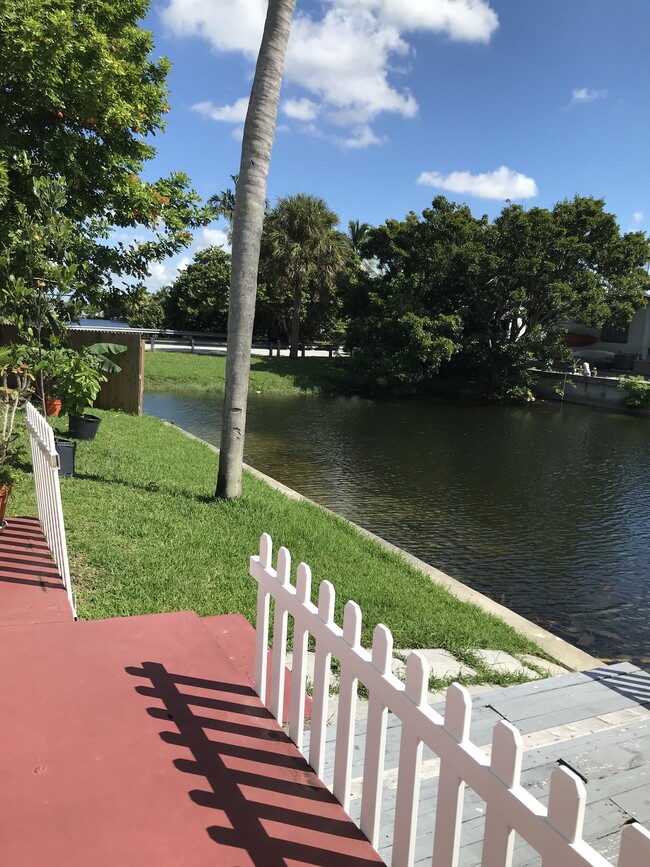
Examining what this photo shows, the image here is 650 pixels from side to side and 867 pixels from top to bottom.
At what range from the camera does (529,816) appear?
1.54 meters

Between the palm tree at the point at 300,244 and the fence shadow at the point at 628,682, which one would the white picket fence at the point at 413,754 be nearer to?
the fence shadow at the point at 628,682

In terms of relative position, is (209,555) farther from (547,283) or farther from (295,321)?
(295,321)

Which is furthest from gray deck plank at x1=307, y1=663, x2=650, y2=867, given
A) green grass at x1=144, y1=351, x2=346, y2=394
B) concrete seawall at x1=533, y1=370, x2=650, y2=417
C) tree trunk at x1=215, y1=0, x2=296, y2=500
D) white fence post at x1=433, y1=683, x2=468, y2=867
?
concrete seawall at x1=533, y1=370, x2=650, y2=417

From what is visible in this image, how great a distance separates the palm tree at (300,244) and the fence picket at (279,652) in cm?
3409

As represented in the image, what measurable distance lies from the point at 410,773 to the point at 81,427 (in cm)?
962

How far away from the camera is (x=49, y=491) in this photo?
4.39 metres

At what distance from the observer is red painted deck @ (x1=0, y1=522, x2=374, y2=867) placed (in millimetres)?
2033

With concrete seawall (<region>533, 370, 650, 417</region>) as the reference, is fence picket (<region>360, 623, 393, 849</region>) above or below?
below

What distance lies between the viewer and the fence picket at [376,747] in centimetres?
213

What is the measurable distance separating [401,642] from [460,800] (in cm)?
282

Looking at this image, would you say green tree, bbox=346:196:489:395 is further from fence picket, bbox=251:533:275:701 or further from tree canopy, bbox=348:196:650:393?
fence picket, bbox=251:533:275:701

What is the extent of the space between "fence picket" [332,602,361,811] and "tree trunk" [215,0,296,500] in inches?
192

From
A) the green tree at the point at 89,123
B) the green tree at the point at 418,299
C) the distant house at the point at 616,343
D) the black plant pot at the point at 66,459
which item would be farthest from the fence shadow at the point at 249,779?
the distant house at the point at 616,343

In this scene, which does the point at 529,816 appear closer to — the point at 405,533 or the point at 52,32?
the point at 405,533
